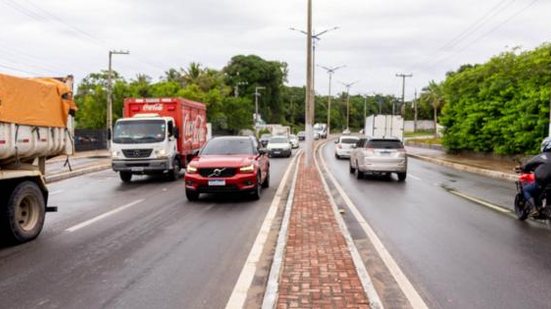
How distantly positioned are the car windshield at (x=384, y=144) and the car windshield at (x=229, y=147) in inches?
252

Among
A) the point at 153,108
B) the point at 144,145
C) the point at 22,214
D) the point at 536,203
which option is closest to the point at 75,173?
the point at 153,108

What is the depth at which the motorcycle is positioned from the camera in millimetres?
10281

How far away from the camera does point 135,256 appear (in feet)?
24.4

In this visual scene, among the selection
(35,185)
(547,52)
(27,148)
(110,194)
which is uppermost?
(547,52)

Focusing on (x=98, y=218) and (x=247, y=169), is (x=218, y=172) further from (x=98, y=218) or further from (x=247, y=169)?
(x=98, y=218)

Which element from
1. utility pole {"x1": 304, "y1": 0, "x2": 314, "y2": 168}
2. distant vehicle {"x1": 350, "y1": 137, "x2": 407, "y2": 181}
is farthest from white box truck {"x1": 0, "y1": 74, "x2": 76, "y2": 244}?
utility pole {"x1": 304, "y1": 0, "x2": 314, "y2": 168}

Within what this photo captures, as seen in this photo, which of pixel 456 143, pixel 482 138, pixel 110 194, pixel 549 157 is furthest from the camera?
pixel 456 143

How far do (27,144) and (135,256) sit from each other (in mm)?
2867

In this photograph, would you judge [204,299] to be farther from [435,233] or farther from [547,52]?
[547,52]

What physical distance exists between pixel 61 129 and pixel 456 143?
33503 mm

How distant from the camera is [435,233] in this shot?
30.6 feet

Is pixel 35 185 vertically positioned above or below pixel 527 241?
above

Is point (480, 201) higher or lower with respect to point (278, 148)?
lower

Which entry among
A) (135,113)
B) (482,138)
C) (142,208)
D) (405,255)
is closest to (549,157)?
(405,255)
